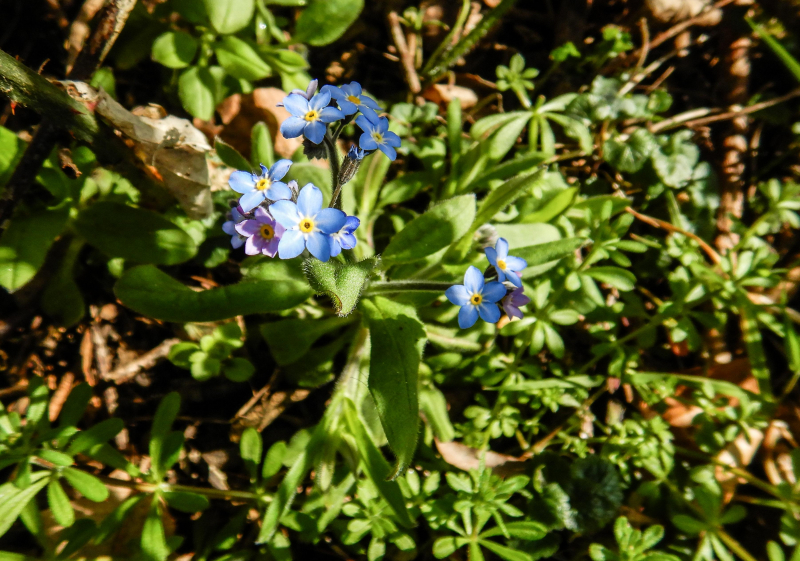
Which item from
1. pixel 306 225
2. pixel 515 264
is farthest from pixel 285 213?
pixel 515 264

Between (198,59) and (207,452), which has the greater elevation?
(198,59)

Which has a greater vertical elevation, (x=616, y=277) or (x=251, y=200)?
(x=616, y=277)

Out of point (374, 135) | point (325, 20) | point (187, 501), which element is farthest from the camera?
point (325, 20)

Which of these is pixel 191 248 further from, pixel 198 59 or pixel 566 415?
pixel 566 415

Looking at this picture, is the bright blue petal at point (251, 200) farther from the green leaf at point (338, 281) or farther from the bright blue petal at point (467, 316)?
the bright blue petal at point (467, 316)

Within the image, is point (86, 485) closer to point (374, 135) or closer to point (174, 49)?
point (374, 135)

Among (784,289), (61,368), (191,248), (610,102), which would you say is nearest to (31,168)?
(191,248)
